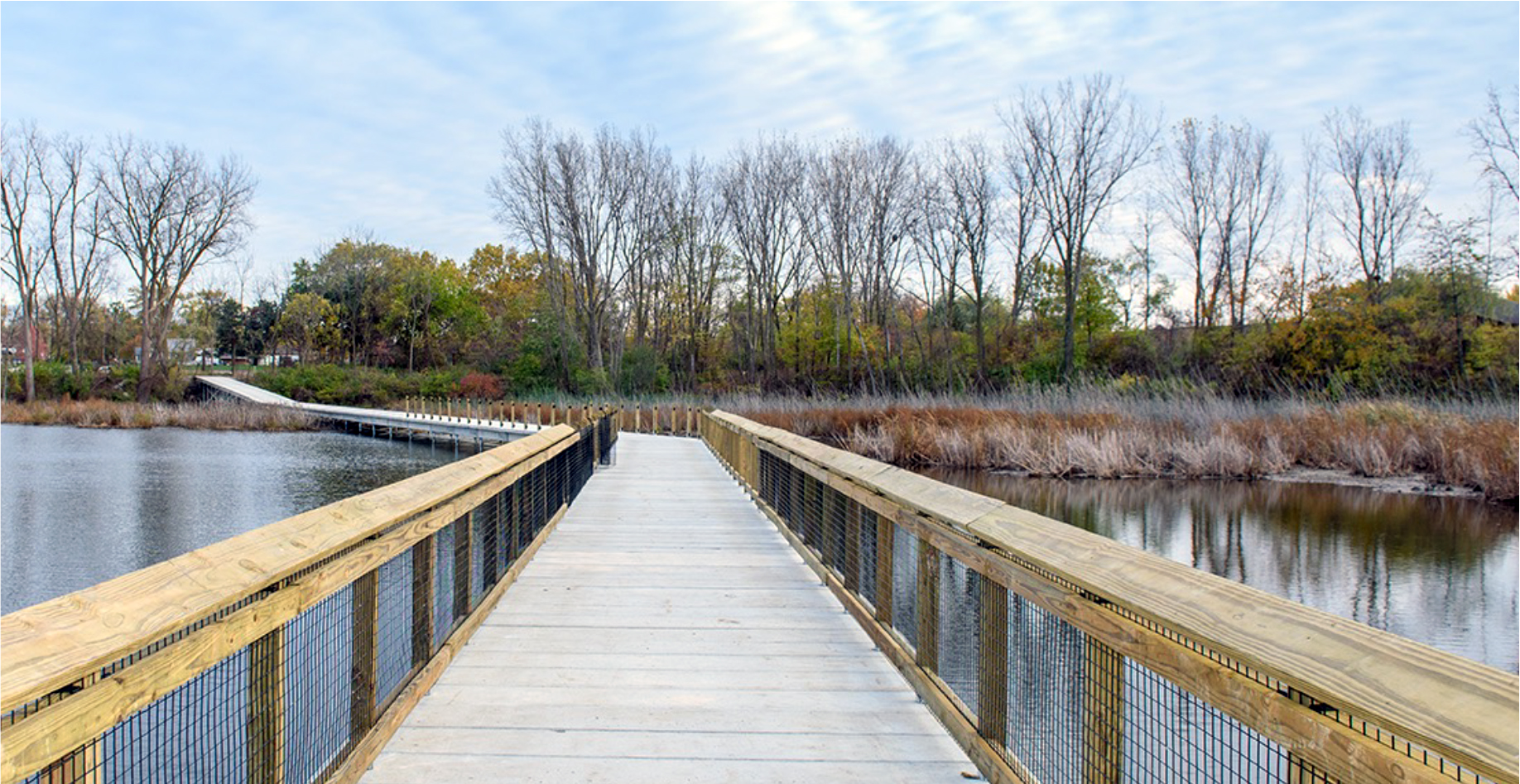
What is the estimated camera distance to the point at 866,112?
4019 centimetres

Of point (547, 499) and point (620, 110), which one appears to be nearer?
point (547, 499)

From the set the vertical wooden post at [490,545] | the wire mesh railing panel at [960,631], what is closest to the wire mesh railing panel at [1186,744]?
the wire mesh railing panel at [960,631]

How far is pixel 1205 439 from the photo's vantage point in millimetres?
20375

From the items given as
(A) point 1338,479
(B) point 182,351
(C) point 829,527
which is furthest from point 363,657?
(B) point 182,351

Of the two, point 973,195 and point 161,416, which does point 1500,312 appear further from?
point 161,416

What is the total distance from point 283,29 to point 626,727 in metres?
11.3

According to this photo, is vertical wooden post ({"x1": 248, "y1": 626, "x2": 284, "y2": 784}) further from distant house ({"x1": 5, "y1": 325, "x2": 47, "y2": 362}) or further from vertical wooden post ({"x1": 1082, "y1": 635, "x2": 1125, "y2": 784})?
distant house ({"x1": 5, "y1": 325, "x2": 47, "y2": 362})

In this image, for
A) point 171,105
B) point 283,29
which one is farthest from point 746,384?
point 283,29

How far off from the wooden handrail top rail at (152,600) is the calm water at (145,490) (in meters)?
8.70

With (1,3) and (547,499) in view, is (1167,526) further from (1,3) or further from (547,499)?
(1,3)

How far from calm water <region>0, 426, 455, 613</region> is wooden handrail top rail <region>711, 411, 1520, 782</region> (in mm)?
10421

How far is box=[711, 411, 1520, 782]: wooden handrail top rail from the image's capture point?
1.34 metres

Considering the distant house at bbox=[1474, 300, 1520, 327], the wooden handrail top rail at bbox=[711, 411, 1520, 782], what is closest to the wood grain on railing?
the wooden handrail top rail at bbox=[711, 411, 1520, 782]

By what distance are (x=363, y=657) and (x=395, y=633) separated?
6.43ft
